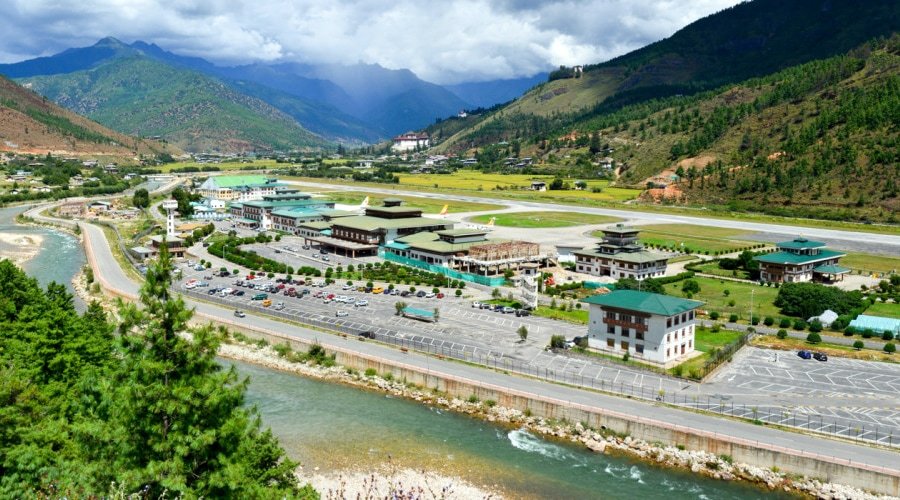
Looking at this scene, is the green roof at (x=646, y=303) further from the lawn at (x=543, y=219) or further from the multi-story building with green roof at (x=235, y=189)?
the multi-story building with green roof at (x=235, y=189)

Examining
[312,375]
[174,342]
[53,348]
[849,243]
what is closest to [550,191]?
[849,243]

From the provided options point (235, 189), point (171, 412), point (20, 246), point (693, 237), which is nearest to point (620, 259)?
point (693, 237)

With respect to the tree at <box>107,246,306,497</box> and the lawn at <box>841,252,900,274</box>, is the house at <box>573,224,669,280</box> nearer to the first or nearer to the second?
the lawn at <box>841,252,900,274</box>

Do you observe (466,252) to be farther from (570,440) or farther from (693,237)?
(570,440)

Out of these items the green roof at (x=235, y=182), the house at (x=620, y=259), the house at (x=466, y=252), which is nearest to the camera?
the house at (x=620, y=259)

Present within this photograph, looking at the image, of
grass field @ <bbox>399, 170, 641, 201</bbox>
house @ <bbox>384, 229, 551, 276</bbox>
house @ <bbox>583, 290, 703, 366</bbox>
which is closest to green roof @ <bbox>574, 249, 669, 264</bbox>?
house @ <bbox>384, 229, 551, 276</bbox>


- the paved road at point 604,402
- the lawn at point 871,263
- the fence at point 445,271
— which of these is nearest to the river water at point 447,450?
the paved road at point 604,402

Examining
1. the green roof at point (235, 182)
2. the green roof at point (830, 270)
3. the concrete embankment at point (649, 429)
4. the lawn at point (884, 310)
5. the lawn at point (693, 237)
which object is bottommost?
the concrete embankment at point (649, 429)
